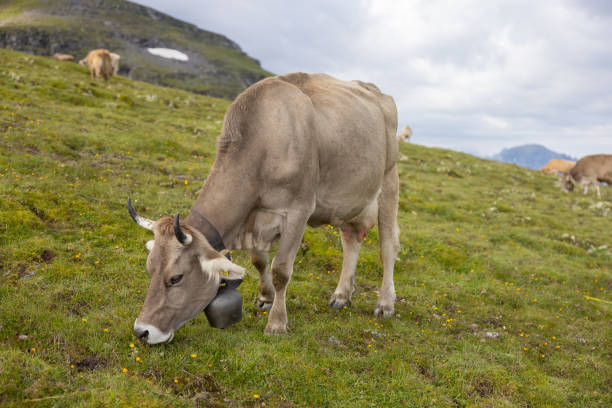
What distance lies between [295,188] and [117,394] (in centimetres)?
314

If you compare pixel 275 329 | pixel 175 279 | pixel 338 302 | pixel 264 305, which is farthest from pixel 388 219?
pixel 175 279

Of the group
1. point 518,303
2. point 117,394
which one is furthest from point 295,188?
point 518,303

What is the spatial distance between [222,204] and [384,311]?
4079 mm

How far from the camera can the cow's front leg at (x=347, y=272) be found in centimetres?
795

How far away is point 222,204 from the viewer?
5.43 meters

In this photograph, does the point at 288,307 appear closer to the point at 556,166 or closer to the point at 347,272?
the point at 347,272

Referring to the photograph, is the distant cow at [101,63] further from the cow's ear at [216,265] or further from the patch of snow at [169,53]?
the patch of snow at [169,53]

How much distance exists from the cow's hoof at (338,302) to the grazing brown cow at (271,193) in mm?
19

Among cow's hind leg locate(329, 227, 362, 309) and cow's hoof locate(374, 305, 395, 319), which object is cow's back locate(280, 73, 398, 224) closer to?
cow's hind leg locate(329, 227, 362, 309)

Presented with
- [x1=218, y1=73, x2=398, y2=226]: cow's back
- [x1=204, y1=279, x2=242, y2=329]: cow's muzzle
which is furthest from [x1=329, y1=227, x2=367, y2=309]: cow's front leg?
[x1=204, y1=279, x2=242, y2=329]: cow's muzzle

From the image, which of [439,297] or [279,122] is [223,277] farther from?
[439,297]

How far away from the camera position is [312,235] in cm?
1100

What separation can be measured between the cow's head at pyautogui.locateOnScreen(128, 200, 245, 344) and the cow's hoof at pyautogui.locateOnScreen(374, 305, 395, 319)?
3584 mm

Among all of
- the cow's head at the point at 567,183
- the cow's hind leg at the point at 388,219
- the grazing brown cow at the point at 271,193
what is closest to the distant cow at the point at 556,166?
the cow's head at the point at 567,183
